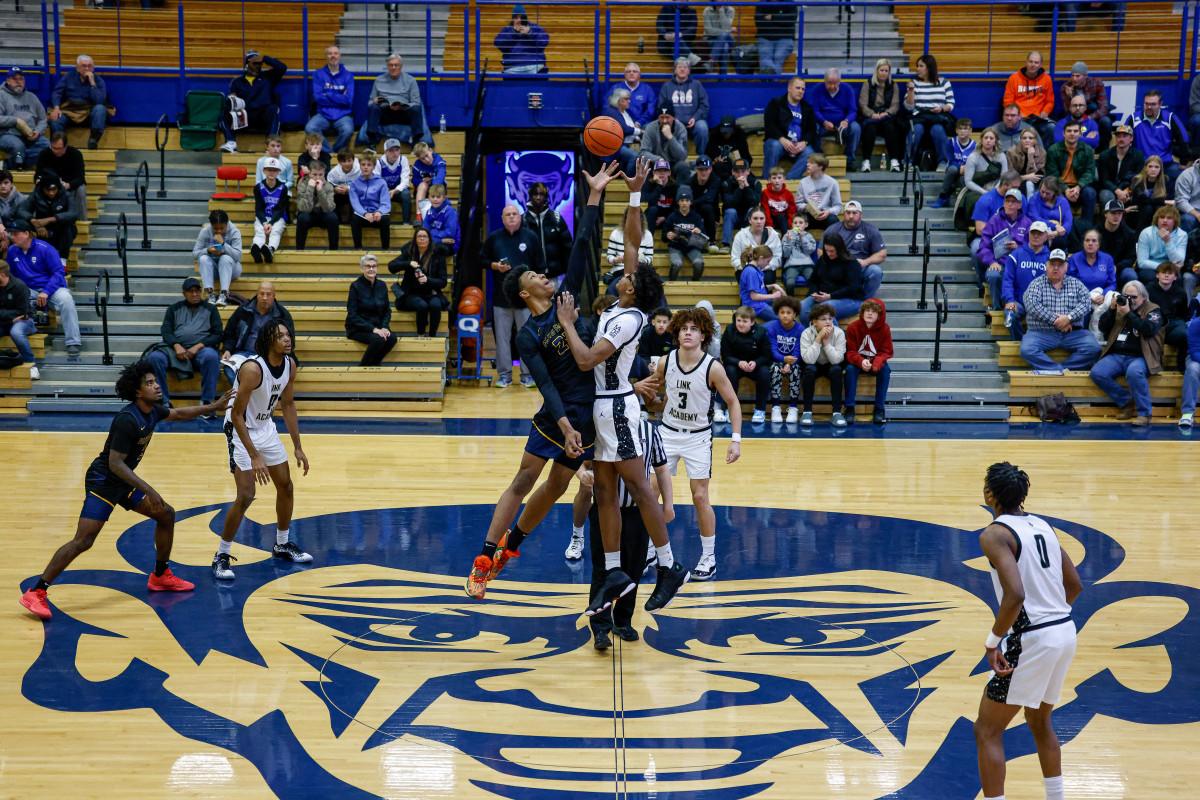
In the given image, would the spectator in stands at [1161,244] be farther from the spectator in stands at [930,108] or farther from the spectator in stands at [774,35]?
the spectator in stands at [774,35]

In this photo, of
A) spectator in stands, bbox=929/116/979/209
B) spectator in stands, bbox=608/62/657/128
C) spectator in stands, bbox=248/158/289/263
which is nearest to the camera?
spectator in stands, bbox=248/158/289/263

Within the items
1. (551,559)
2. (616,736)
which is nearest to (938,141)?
(551,559)

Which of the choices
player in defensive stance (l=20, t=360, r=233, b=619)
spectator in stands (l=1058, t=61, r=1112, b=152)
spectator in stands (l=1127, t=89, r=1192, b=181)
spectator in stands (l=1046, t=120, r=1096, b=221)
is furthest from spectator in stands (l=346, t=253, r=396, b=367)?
spectator in stands (l=1127, t=89, r=1192, b=181)

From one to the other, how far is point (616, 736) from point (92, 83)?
1586cm

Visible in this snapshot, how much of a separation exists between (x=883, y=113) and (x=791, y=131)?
1.48 metres

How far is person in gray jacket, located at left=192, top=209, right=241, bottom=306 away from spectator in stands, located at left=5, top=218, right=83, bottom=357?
1676 mm

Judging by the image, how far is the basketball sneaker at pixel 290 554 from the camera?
27.2 feet

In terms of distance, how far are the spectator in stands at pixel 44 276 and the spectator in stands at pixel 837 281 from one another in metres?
9.36

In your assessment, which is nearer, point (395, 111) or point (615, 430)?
point (615, 430)

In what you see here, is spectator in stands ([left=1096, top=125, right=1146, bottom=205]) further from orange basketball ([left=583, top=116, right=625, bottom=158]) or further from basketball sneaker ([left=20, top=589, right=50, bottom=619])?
basketball sneaker ([left=20, top=589, right=50, bottom=619])

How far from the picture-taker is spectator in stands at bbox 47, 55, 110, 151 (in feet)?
57.0

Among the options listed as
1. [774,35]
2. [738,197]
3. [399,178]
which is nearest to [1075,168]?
[738,197]

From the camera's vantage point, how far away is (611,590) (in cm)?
645

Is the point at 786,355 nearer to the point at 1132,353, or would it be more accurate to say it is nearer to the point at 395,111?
the point at 1132,353
